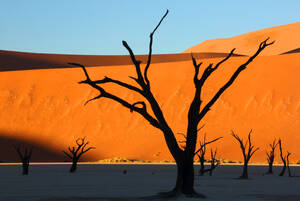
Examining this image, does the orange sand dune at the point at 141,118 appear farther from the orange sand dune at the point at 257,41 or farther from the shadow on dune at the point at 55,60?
the orange sand dune at the point at 257,41

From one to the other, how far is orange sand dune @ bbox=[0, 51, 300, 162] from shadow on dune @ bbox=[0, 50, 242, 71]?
22.0 metres

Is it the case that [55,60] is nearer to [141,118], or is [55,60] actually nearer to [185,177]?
[141,118]

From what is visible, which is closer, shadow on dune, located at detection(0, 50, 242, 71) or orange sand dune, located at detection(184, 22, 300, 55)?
shadow on dune, located at detection(0, 50, 242, 71)

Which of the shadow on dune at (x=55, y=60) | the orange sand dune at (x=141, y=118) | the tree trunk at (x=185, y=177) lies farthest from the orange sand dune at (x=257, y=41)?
the tree trunk at (x=185, y=177)

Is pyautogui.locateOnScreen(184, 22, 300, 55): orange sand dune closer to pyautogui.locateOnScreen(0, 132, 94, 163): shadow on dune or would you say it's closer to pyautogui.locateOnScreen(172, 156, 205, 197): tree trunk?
pyautogui.locateOnScreen(0, 132, 94, 163): shadow on dune

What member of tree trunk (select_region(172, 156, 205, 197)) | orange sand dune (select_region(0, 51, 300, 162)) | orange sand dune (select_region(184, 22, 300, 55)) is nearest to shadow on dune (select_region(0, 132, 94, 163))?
orange sand dune (select_region(0, 51, 300, 162))

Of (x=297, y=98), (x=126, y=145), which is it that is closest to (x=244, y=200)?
(x=126, y=145)

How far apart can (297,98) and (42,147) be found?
81.4 feet

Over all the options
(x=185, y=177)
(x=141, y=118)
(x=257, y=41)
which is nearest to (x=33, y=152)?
(x=141, y=118)

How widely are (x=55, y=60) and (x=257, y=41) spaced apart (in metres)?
84.3

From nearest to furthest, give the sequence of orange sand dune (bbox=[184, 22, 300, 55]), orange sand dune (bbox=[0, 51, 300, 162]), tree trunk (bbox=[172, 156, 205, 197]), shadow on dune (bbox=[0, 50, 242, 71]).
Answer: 1. tree trunk (bbox=[172, 156, 205, 197])
2. orange sand dune (bbox=[0, 51, 300, 162])
3. shadow on dune (bbox=[0, 50, 242, 71])
4. orange sand dune (bbox=[184, 22, 300, 55])

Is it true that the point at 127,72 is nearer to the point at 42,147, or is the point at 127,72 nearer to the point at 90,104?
the point at 90,104

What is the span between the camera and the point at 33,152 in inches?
2196

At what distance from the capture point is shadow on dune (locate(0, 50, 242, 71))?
308 feet
